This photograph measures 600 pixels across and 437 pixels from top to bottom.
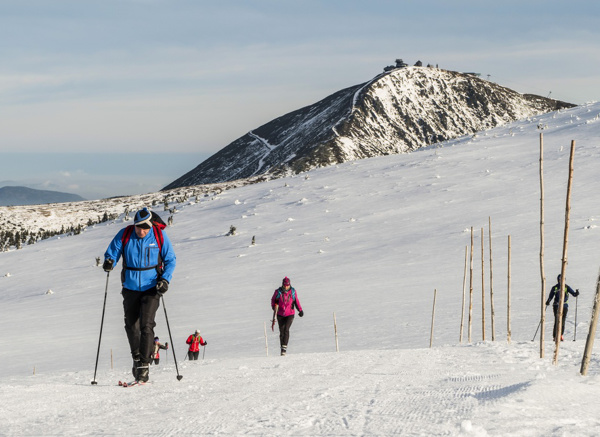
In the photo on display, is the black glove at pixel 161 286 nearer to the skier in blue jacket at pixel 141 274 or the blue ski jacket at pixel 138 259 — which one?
the skier in blue jacket at pixel 141 274

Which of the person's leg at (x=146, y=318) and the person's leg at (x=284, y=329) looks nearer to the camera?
the person's leg at (x=146, y=318)

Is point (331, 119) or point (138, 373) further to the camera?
point (331, 119)

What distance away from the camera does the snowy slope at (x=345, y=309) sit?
5.20 metres

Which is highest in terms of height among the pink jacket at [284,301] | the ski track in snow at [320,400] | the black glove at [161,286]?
the black glove at [161,286]

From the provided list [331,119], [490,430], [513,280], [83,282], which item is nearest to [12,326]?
[83,282]

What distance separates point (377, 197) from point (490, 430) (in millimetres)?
37608

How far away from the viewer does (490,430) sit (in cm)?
424

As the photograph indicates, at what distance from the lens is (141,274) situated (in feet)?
25.5

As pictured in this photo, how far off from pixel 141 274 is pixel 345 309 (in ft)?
42.7

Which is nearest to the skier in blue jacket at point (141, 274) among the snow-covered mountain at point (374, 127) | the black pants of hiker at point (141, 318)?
the black pants of hiker at point (141, 318)

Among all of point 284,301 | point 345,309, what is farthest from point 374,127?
point 284,301

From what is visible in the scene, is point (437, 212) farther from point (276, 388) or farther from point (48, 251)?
point (276, 388)

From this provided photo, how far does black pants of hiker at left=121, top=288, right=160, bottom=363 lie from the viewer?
7.78 m

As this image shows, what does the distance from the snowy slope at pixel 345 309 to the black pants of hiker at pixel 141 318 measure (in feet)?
1.47
